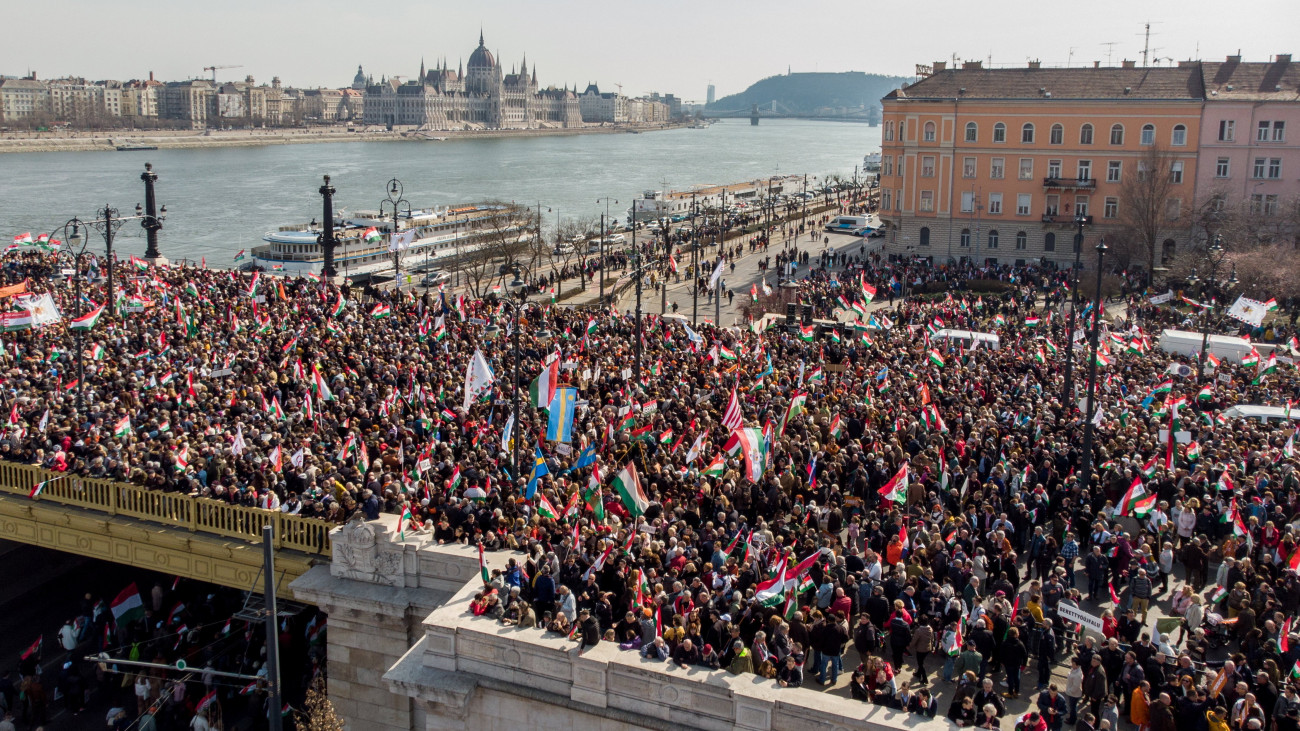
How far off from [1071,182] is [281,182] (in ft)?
318

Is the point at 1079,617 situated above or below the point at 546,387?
below

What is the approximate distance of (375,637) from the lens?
14.2m

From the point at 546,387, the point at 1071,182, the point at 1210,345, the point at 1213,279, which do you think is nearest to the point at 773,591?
the point at 546,387

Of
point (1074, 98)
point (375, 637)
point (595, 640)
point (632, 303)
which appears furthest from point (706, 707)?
point (1074, 98)

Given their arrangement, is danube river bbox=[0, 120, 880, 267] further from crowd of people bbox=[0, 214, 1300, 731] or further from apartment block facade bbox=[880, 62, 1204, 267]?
crowd of people bbox=[0, 214, 1300, 731]

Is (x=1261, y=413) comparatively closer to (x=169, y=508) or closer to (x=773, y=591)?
(x=773, y=591)

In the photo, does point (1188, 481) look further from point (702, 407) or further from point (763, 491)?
point (702, 407)

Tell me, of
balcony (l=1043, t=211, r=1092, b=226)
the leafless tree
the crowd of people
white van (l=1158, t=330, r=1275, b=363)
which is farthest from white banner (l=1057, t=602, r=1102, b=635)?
balcony (l=1043, t=211, r=1092, b=226)

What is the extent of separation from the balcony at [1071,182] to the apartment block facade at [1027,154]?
50 mm

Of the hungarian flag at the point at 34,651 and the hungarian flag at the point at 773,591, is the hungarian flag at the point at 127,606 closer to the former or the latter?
the hungarian flag at the point at 34,651

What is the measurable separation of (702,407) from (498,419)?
3846mm

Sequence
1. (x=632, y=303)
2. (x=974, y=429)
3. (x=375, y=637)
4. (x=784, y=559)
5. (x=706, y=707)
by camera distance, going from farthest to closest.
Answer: (x=632, y=303)
(x=974, y=429)
(x=375, y=637)
(x=784, y=559)
(x=706, y=707)

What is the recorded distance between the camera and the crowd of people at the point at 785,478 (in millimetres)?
11711

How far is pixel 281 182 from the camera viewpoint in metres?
128
